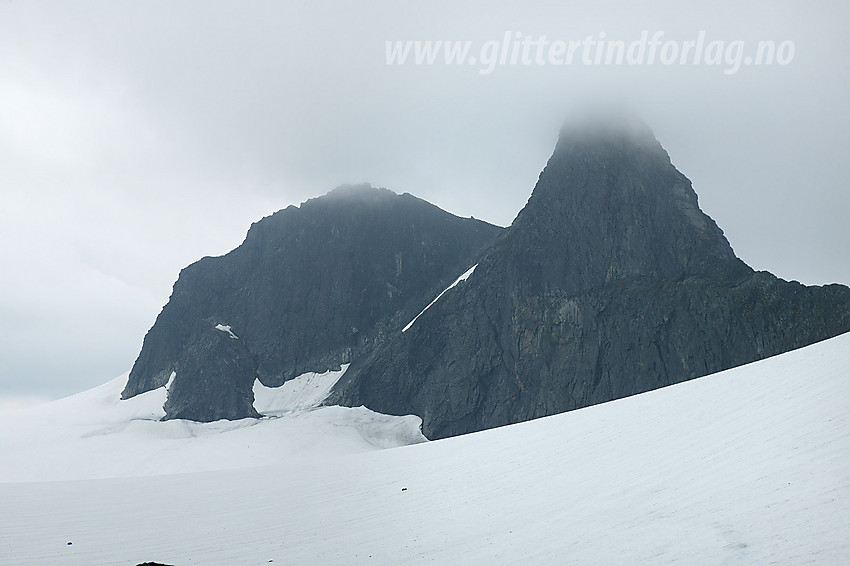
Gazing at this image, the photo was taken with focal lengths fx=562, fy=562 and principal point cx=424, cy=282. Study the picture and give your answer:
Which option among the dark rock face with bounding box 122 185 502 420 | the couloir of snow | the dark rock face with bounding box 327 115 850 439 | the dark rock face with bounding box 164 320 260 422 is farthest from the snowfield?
the dark rock face with bounding box 122 185 502 420

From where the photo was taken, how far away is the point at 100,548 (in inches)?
505

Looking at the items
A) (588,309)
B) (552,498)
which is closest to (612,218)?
(588,309)

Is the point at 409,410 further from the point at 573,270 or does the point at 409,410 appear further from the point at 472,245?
the point at 472,245

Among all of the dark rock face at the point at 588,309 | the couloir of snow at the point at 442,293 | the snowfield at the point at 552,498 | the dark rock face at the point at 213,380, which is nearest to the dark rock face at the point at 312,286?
the dark rock face at the point at 213,380

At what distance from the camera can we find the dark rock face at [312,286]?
98562mm

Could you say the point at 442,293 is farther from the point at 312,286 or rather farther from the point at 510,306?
the point at 312,286

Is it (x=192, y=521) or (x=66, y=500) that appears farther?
(x=66, y=500)

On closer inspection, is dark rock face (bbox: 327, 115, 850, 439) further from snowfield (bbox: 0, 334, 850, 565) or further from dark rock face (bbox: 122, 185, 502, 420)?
snowfield (bbox: 0, 334, 850, 565)

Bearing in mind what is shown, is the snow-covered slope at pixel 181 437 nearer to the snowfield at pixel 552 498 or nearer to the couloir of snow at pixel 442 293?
the couloir of snow at pixel 442 293

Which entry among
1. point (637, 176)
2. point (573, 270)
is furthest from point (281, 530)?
point (637, 176)

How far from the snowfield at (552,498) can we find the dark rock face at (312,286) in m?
72.9

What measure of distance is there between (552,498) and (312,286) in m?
98.2

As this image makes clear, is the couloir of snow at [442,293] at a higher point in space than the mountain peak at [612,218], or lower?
lower

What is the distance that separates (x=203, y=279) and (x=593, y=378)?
78764 mm
